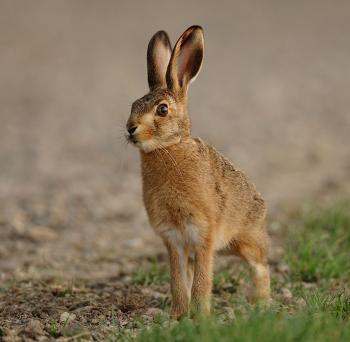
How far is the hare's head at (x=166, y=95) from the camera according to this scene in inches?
216

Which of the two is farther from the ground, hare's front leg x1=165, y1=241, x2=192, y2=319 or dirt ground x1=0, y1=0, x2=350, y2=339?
dirt ground x1=0, y1=0, x2=350, y2=339

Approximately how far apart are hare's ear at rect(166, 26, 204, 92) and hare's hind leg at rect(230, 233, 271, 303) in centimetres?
127

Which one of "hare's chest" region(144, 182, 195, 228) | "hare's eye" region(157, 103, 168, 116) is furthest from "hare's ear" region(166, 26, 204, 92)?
"hare's chest" region(144, 182, 195, 228)

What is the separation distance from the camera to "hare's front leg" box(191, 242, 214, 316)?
5617 millimetres

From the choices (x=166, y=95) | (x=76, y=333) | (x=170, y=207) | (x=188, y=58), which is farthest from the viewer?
(x=188, y=58)

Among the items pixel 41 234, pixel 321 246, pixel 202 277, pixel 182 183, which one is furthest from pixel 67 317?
pixel 41 234

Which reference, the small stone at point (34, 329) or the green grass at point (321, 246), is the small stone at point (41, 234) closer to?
the green grass at point (321, 246)

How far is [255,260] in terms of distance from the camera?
247 inches

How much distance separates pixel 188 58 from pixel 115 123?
795 centimetres

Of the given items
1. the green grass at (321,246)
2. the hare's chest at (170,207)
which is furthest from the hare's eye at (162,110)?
the green grass at (321,246)

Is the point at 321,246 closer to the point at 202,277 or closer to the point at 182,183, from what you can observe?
the point at 202,277

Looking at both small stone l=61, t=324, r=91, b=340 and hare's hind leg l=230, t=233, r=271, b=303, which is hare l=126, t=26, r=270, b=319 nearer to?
hare's hind leg l=230, t=233, r=271, b=303

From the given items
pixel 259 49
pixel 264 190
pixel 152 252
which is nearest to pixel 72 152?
pixel 264 190

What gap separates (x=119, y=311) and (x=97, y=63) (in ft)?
41.9
